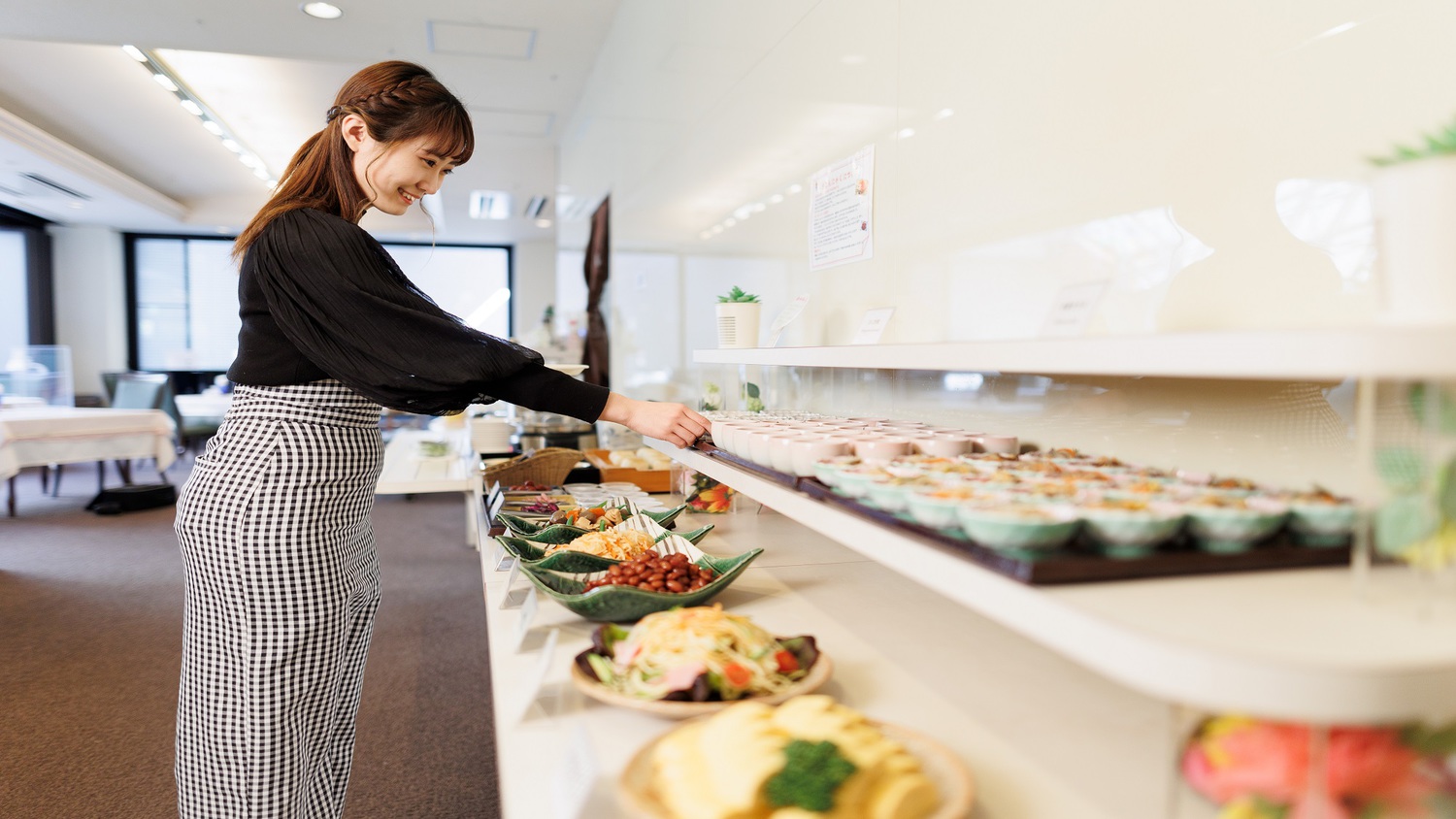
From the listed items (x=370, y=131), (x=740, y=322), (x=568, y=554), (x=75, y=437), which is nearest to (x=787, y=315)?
(x=740, y=322)

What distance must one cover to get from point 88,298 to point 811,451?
12131mm

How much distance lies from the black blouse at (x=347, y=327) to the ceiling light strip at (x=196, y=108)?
429cm

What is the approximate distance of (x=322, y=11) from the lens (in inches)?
163

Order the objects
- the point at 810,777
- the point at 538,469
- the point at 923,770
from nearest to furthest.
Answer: the point at 810,777, the point at 923,770, the point at 538,469

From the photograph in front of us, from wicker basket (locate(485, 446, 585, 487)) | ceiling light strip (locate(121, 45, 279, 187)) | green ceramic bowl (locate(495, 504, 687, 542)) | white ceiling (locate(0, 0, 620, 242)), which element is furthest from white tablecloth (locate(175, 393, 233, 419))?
green ceramic bowl (locate(495, 504, 687, 542))

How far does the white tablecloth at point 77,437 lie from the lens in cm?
554

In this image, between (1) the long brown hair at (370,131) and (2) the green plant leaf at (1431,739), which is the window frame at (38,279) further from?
(2) the green plant leaf at (1431,739)

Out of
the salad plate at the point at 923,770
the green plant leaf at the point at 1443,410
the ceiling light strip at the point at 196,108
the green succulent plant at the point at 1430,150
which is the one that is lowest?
the salad plate at the point at 923,770

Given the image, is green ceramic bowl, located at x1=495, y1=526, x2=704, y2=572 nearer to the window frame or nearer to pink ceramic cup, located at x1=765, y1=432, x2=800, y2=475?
pink ceramic cup, located at x1=765, y1=432, x2=800, y2=475

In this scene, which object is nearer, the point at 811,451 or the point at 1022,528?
the point at 1022,528

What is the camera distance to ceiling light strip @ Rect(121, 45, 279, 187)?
524 centimetres

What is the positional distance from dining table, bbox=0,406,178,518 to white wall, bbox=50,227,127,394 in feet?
14.5

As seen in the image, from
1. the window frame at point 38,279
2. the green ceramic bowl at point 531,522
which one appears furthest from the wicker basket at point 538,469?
the window frame at point 38,279

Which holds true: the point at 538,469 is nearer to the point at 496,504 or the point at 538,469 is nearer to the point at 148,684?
the point at 496,504
